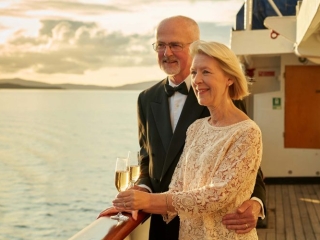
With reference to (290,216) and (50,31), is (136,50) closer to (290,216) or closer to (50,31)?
(50,31)

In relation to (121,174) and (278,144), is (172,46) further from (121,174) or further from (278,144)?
(278,144)

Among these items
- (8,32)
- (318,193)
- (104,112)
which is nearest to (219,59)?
(318,193)

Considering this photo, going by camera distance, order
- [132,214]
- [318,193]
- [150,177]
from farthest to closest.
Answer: [318,193], [150,177], [132,214]

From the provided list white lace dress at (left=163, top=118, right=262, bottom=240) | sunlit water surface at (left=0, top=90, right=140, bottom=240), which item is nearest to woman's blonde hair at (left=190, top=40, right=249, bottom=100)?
white lace dress at (left=163, top=118, right=262, bottom=240)

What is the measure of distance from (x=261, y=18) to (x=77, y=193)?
33136 millimetres

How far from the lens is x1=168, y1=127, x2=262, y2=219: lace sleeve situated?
1.75 m

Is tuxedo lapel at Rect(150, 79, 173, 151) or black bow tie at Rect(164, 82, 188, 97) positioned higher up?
black bow tie at Rect(164, 82, 188, 97)

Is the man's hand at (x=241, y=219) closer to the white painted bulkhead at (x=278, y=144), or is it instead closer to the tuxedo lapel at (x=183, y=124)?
the tuxedo lapel at (x=183, y=124)

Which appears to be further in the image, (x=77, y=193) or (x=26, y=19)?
(x=26, y=19)

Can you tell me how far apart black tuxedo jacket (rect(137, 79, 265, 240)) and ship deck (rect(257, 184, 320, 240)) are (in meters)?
3.86

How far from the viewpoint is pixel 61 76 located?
58844mm

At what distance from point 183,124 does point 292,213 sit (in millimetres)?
5361

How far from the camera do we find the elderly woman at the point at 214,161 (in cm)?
176

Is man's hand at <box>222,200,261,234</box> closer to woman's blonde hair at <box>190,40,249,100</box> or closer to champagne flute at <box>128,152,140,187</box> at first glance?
woman's blonde hair at <box>190,40,249,100</box>
